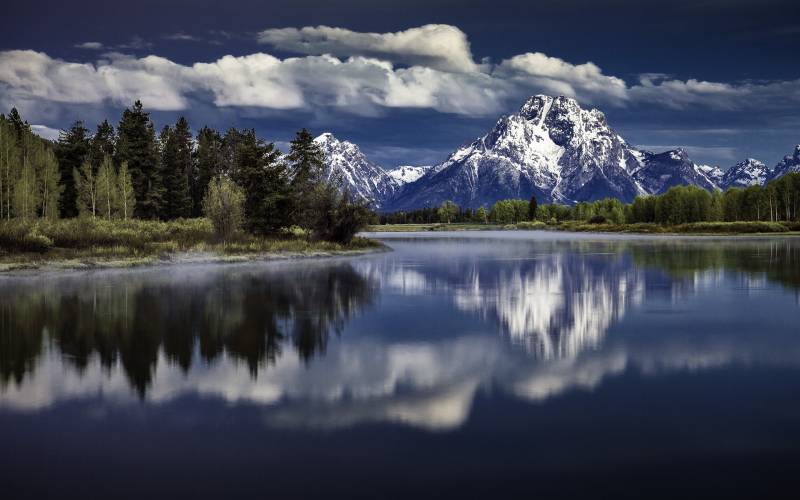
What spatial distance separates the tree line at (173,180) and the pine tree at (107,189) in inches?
5.3

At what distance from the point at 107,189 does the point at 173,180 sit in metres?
21.9

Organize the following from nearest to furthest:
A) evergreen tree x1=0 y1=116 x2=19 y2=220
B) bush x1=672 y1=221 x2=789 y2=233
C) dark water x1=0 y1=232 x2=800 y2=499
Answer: dark water x1=0 y1=232 x2=800 y2=499, evergreen tree x1=0 y1=116 x2=19 y2=220, bush x1=672 y1=221 x2=789 y2=233

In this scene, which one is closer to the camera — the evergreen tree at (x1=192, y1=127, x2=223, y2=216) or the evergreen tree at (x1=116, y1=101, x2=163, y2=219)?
the evergreen tree at (x1=116, y1=101, x2=163, y2=219)

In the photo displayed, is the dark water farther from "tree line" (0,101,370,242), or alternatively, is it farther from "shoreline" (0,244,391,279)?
"tree line" (0,101,370,242)

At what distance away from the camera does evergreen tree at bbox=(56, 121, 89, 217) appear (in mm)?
103000

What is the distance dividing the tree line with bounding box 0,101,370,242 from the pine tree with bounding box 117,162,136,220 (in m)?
0.15

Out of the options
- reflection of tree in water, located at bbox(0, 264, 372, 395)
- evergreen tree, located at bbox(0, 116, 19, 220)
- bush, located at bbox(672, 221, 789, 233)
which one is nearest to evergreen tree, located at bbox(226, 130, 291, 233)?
evergreen tree, located at bbox(0, 116, 19, 220)

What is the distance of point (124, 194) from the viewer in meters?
89.5

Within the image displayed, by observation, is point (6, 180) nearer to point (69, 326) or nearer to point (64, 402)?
point (69, 326)

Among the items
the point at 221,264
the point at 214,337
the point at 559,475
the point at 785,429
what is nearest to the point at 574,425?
the point at 559,475

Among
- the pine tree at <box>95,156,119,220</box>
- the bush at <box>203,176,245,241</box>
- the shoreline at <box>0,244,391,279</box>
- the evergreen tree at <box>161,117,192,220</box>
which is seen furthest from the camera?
the evergreen tree at <box>161,117,192,220</box>

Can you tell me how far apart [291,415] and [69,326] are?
12254mm

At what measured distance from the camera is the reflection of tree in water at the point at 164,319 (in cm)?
1594

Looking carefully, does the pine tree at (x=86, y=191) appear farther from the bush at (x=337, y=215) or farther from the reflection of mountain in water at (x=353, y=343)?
the reflection of mountain in water at (x=353, y=343)
